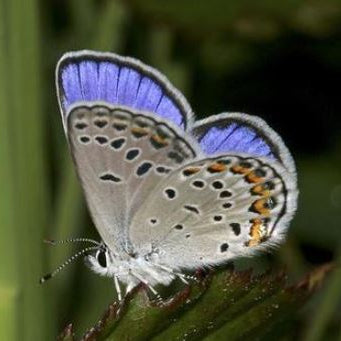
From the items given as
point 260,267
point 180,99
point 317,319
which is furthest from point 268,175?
point 260,267

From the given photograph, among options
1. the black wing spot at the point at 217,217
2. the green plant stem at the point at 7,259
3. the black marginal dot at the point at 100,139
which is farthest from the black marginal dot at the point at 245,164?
the green plant stem at the point at 7,259

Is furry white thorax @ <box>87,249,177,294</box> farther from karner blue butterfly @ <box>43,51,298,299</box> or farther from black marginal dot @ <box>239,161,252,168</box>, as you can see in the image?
black marginal dot @ <box>239,161,252,168</box>

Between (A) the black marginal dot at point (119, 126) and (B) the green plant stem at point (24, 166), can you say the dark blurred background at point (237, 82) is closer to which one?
(A) the black marginal dot at point (119, 126)

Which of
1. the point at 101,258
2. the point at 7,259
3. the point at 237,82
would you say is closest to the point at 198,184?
the point at 101,258

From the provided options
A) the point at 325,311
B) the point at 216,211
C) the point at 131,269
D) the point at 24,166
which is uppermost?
the point at 24,166

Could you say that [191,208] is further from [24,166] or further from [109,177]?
[24,166]

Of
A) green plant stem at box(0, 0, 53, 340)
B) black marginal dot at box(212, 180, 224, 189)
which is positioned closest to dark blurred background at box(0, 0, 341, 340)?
black marginal dot at box(212, 180, 224, 189)
